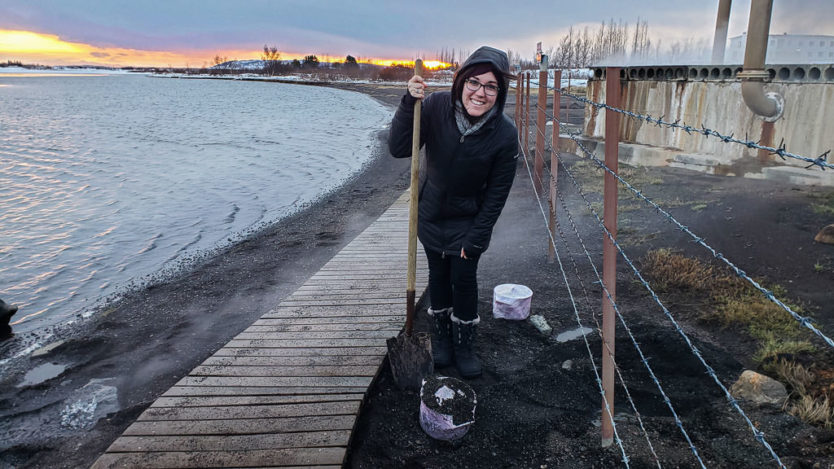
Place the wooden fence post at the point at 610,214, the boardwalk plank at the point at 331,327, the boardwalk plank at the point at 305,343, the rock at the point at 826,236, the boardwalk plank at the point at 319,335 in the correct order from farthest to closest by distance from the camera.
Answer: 1. the rock at the point at 826,236
2. the boardwalk plank at the point at 331,327
3. the boardwalk plank at the point at 319,335
4. the boardwalk plank at the point at 305,343
5. the wooden fence post at the point at 610,214

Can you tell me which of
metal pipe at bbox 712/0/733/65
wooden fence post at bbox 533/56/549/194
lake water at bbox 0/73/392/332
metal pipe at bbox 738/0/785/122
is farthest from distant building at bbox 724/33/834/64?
lake water at bbox 0/73/392/332

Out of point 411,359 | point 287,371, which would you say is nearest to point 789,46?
point 411,359

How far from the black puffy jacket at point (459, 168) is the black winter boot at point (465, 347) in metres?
0.60

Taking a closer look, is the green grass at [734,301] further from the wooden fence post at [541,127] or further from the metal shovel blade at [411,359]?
the metal shovel blade at [411,359]

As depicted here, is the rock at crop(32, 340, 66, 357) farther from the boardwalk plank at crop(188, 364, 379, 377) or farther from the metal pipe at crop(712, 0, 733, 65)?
the metal pipe at crop(712, 0, 733, 65)

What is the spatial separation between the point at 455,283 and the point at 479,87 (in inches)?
51.5

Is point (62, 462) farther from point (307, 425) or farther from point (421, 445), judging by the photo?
point (421, 445)

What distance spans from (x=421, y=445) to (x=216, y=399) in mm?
1366

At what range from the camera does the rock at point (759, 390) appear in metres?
3.27

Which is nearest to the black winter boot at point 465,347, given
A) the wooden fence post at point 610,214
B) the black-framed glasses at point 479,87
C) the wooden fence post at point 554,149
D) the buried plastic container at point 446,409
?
the buried plastic container at point 446,409

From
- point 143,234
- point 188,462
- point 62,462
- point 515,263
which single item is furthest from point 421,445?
point 143,234

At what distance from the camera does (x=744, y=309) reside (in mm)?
4465

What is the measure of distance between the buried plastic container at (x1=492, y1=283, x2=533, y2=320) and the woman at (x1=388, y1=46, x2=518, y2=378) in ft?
3.33

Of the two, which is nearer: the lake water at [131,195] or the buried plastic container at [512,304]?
the buried plastic container at [512,304]
